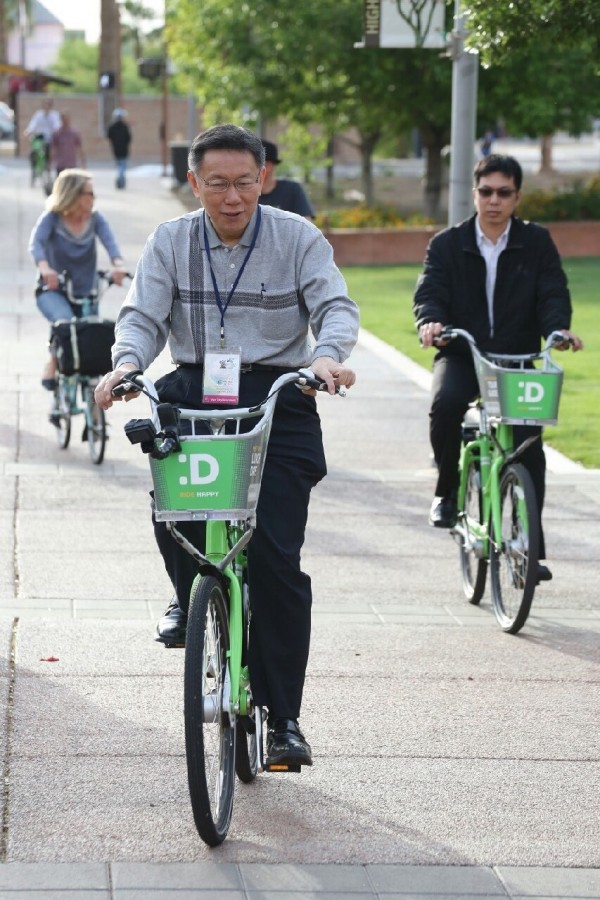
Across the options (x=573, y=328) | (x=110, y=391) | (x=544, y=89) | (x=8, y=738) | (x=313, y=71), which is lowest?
(x=573, y=328)

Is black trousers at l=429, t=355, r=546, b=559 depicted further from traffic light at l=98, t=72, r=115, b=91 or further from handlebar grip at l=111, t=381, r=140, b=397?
traffic light at l=98, t=72, r=115, b=91

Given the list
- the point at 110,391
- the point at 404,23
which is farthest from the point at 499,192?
the point at 404,23

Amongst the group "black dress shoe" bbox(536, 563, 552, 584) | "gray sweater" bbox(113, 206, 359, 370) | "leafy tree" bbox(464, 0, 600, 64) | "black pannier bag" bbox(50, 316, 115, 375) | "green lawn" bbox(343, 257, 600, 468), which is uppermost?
"leafy tree" bbox(464, 0, 600, 64)

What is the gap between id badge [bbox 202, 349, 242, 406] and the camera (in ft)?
15.1

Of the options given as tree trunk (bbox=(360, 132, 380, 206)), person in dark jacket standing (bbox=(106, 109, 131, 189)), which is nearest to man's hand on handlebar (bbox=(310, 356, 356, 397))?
tree trunk (bbox=(360, 132, 380, 206))

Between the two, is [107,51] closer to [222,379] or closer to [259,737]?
[222,379]

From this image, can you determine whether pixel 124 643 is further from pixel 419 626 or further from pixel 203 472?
pixel 203 472

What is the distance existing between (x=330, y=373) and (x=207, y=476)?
46cm

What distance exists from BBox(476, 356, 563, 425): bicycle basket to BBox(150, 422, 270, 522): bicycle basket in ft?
8.90

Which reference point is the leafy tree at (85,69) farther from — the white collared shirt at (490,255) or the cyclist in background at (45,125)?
the white collared shirt at (490,255)

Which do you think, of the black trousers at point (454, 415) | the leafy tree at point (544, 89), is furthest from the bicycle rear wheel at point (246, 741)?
the leafy tree at point (544, 89)

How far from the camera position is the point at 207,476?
4.24 metres

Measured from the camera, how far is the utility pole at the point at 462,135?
11648 mm

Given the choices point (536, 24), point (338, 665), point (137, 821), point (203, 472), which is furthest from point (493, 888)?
point (536, 24)
